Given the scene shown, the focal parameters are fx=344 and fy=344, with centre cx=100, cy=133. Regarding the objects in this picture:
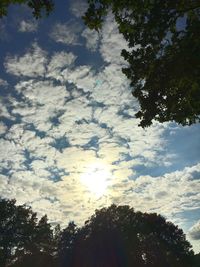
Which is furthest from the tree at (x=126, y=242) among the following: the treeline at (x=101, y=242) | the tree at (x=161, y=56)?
the tree at (x=161, y=56)

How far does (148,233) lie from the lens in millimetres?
86188

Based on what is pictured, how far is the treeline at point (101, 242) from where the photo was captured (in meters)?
73.8

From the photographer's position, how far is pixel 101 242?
7450cm

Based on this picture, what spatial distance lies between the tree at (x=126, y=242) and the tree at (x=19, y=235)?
22.9 feet

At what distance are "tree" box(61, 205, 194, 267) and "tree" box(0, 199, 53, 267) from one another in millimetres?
6977

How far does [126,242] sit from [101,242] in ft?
25.0

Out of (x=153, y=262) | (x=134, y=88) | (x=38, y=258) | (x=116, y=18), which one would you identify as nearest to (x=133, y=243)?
(x=153, y=262)

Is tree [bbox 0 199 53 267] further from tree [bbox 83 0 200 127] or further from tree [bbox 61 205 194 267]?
tree [bbox 83 0 200 127]

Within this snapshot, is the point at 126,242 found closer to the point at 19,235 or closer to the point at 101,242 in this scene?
the point at 101,242

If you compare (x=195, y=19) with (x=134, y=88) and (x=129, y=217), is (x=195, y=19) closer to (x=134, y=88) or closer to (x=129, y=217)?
(x=134, y=88)

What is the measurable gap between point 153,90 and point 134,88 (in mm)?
1534

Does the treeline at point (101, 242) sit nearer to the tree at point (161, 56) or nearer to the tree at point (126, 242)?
the tree at point (126, 242)

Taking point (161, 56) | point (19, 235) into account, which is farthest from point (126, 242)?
point (161, 56)

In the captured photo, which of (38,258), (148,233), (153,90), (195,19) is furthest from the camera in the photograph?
(148,233)
